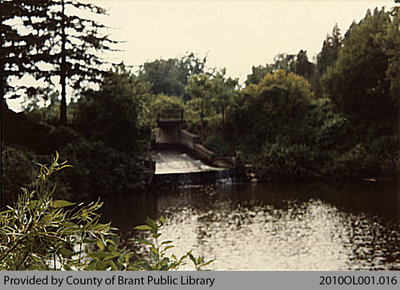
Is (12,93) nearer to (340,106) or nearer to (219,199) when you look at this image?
(219,199)

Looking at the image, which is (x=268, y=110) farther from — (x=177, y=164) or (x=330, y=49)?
(x=330, y=49)

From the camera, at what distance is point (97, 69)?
Result: 52.1 feet

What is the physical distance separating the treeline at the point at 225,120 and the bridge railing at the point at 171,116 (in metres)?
0.33

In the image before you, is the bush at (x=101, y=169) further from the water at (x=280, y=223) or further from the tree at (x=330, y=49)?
the tree at (x=330, y=49)

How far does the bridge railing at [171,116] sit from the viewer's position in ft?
69.9

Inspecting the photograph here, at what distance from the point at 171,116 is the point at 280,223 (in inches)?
483

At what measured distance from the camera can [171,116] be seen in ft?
70.7

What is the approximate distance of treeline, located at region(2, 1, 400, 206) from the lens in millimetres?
14336

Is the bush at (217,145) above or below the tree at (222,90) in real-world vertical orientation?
below

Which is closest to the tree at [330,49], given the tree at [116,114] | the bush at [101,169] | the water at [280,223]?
the water at [280,223]

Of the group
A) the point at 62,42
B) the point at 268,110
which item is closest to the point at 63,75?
the point at 62,42

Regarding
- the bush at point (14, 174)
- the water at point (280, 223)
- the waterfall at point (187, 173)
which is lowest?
the water at point (280, 223)

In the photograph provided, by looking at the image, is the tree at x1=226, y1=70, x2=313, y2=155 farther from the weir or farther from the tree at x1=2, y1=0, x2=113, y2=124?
the tree at x1=2, y1=0, x2=113, y2=124

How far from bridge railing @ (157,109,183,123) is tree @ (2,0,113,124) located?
5.64m
